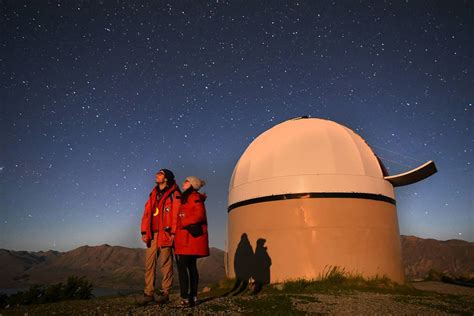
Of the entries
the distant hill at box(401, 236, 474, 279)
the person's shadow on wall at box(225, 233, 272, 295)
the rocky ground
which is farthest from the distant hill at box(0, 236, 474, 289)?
the rocky ground

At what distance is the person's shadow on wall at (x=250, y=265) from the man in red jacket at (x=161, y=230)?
5.32 m

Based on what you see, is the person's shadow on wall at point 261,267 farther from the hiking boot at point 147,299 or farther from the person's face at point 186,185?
the person's face at point 186,185

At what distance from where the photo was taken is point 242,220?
461 inches

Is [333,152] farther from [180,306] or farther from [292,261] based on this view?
[180,306]

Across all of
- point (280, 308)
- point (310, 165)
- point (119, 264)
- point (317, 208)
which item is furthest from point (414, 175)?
point (119, 264)

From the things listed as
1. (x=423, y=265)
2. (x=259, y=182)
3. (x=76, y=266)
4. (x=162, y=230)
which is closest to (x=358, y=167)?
(x=259, y=182)

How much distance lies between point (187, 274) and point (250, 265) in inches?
257

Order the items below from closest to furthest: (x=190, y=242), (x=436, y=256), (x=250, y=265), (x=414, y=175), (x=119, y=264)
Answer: (x=190, y=242)
(x=250, y=265)
(x=414, y=175)
(x=436, y=256)
(x=119, y=264)

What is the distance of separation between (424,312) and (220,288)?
23.4 feet

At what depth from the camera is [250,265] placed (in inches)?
442

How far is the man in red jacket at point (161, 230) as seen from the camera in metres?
5.31

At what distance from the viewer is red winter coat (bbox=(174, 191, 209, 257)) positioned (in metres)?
5.02

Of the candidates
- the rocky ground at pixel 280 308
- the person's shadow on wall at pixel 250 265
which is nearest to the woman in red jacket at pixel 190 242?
the rocky ground at pixel 280 308

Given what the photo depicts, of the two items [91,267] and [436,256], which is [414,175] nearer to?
[436,256]
